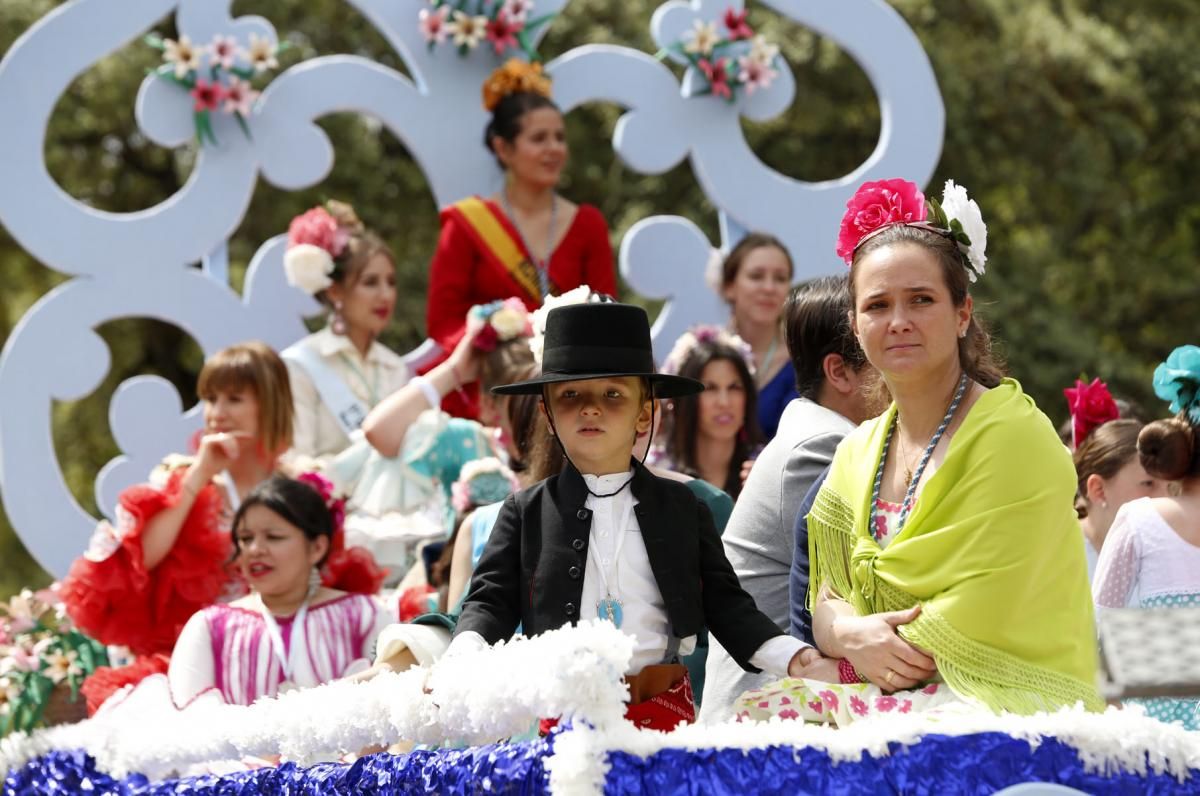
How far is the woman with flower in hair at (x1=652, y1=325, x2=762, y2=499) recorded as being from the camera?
19.0ft

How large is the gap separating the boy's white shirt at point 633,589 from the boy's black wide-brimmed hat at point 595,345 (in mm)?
237

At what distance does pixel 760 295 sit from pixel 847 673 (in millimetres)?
3431

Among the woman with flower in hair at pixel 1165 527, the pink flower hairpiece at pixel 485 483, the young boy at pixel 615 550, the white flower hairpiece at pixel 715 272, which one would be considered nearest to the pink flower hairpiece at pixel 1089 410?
the woman with flower in hair at pixel 1165 527

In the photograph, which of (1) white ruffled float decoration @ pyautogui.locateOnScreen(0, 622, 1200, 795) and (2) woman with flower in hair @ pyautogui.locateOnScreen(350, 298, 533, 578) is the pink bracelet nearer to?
(1) white ruffled float decoration @ pyautogui.locateOnScreen(0, 622, 1200, 795)

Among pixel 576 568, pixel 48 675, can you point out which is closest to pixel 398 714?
pixel 576 568

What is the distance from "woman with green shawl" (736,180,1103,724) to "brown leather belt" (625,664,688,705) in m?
0.19

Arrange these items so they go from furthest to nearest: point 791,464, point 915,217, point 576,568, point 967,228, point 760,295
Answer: point 760,295 → point 791,464 → point 915,217 → point 967,228 → point 576,568

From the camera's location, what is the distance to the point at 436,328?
6.80 m

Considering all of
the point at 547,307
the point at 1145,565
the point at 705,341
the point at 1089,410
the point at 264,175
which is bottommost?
the point at 1145,565

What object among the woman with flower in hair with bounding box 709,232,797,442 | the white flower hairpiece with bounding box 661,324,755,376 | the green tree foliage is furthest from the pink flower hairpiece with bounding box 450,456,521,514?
the green tree foliage

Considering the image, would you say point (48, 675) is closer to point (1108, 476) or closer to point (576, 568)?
point (576, 568)

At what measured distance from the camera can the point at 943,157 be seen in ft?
44.9

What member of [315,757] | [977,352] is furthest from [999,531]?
[315,757]

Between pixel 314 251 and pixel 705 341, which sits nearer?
pixel 705 341
